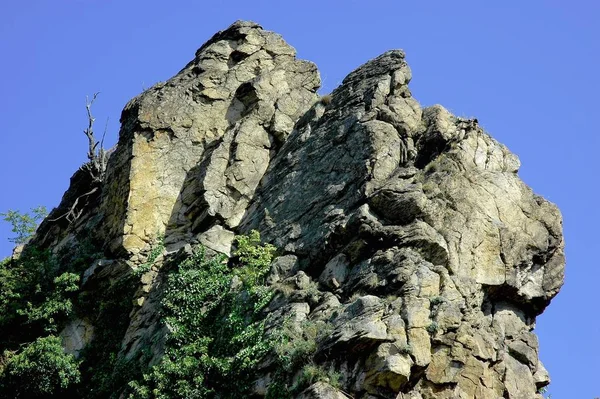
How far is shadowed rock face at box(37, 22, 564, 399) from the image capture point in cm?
2986

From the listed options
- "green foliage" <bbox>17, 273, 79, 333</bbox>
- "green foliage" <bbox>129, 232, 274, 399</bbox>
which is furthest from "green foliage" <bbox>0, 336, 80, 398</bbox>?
"green foliage" <bbox>129, 232, 274, 399</bbox>

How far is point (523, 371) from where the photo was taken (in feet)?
104

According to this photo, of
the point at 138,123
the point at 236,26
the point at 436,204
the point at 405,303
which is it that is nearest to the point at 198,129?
the point at 138,123

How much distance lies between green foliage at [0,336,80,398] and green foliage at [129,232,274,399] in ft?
13.4

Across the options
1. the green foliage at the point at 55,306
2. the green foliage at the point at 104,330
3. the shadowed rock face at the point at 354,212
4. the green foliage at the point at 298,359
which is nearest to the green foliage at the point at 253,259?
the shadowed rock face at the point at 354,212

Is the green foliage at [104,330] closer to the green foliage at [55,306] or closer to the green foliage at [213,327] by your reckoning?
the green foliage at [55,306]

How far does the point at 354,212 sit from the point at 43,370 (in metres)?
11.4

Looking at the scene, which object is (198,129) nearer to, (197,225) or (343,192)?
(197,225)

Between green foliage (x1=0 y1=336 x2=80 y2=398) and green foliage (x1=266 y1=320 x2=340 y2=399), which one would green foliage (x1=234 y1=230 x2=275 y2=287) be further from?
green foliage (x1=0 y1=336 x2=80 y2=398)

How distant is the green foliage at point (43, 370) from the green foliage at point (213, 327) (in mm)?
4097

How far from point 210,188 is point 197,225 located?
128 cm

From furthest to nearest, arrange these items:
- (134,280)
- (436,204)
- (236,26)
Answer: (236,26) → (134,280) → (436,204)

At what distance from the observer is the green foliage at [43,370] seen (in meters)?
36.9

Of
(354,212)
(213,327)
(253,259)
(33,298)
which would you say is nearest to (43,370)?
(33,298)
